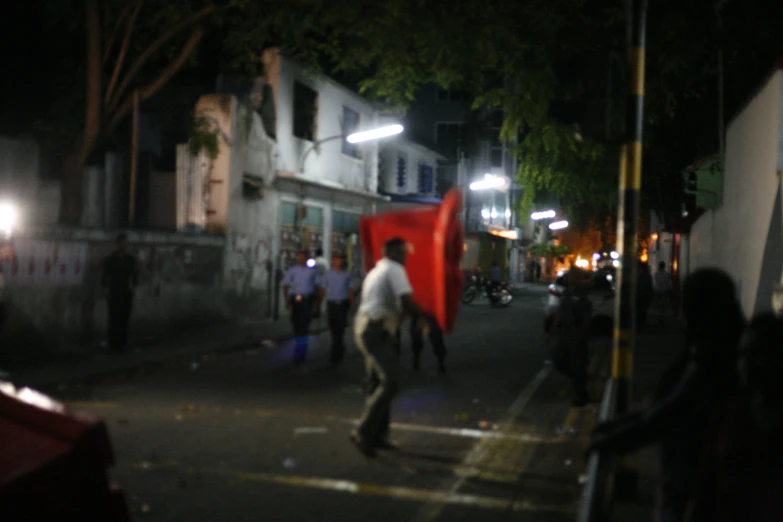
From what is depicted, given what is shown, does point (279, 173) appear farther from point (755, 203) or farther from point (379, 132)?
point (755, 203)

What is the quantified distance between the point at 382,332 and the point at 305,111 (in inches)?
715

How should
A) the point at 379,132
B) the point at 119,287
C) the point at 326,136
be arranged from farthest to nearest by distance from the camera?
the point at 326,136
the point at 379,132
the point at 119,287

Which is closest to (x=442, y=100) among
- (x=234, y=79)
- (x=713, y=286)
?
(x=234, y=79)

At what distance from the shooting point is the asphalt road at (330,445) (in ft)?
21.5

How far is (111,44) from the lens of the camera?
1769cm

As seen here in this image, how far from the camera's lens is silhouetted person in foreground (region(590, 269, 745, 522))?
137 inches

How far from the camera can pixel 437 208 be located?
34.6 feet

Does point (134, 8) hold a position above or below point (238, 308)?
above

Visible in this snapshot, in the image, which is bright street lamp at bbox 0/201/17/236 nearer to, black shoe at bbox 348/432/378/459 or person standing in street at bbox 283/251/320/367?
person standing in street at bbox 283/251/320/367

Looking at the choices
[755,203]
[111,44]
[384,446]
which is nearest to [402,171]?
[111,44]

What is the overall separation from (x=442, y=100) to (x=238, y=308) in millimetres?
39602

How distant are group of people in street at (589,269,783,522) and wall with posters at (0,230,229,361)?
12067 millimetres

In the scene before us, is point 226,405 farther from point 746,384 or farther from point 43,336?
point 746,384

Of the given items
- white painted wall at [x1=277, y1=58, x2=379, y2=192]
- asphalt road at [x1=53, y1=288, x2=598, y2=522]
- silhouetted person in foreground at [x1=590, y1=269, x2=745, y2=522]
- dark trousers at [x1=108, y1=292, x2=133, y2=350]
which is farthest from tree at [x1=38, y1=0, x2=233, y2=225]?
silhouetted person in foreground at [x1=590, y1=269, x2=745, y2=522]
